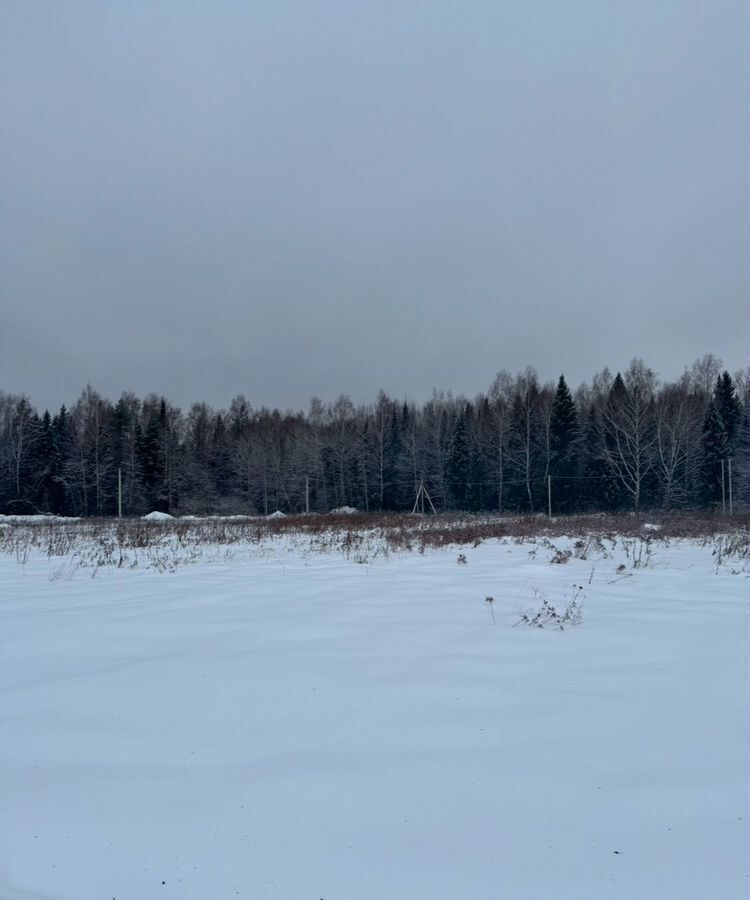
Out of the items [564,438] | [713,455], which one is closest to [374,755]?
[564,438]

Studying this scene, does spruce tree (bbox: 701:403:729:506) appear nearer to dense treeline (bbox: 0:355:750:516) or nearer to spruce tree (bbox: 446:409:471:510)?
dense treeline (bbox: 0:355:750:516)

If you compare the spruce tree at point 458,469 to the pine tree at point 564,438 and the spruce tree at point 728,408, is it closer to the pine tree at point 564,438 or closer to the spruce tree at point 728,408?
the pine tree at point 564,438

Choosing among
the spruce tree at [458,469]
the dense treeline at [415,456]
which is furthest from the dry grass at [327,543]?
the spruce tree at [458,469]

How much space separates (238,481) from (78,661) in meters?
48.4

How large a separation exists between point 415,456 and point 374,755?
44.6m

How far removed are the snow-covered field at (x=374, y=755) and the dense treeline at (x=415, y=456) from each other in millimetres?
35459

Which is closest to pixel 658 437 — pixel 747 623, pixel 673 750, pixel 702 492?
pixel 702 492

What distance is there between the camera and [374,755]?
228cm

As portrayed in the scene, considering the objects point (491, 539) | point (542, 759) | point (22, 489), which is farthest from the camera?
point (22, 489)

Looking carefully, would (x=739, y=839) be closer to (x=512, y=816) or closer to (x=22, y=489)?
(x=512, y=816)

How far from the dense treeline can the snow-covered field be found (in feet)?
116

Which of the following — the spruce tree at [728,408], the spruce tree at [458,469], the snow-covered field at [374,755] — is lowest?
the snow-covered field at [374,755]

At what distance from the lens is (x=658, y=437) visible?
36188 mm

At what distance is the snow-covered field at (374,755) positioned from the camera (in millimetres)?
1636
